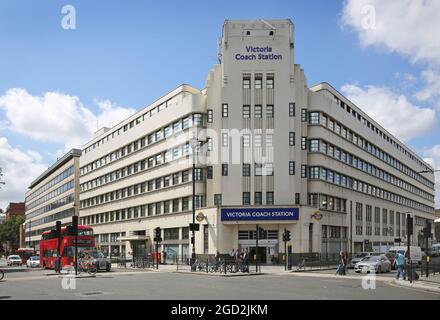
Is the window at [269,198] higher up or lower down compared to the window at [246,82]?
lower down

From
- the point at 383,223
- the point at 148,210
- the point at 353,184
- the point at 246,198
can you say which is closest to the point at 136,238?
the point at 148,210

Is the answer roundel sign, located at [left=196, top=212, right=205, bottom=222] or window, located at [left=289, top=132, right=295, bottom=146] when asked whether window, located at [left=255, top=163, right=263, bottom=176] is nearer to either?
window, located at [left=289, top=132, right=295, bottom=146]

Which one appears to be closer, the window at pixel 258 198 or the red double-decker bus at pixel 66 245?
the red double-decker bus at pixel 66 245

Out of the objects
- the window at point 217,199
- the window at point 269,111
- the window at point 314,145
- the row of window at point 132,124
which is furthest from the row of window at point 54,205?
the window at point 269,111

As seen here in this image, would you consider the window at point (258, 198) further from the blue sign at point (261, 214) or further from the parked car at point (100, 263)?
the parked car at point (100, 263)

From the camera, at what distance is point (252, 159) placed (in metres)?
55.9

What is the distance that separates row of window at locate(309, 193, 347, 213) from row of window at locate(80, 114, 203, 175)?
14.8m

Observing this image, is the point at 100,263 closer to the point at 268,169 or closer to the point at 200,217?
the point at 200,217

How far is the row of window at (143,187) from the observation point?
62250 millimetres

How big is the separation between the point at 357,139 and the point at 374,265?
Result: 37.7m

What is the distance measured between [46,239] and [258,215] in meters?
20.9

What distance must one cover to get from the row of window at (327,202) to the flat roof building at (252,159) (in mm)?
120

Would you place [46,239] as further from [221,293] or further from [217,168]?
[221,293]
